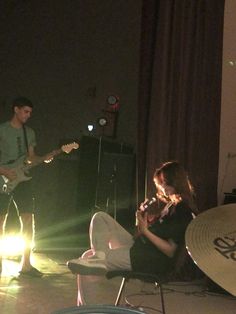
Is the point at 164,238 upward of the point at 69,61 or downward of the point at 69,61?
downward

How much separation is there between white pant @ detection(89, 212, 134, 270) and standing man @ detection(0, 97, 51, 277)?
151 centimetres

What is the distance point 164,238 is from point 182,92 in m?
1.89

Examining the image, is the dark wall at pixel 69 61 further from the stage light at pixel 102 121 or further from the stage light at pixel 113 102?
the stage light at pixel 102 121

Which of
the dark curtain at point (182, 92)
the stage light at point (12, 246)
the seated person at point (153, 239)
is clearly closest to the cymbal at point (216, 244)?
the seated person at point (153, 239)

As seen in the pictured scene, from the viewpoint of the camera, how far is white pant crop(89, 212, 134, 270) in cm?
315

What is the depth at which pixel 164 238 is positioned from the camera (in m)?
3.16

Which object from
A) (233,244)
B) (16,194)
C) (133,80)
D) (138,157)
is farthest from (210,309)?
(133,80)

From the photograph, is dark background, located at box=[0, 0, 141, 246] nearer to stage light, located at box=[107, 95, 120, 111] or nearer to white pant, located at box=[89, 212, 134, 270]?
stage light, located at box=[107, 95, 120, 111]

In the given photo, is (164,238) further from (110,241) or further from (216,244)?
(216,244)

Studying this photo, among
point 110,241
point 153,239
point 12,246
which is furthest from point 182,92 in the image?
point 12,246

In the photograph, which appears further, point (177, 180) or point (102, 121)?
point (102, 121)

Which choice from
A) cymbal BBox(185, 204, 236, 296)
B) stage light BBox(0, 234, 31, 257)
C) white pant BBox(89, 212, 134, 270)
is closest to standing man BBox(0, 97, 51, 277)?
stage light BBox(0, 234, 31, 257)

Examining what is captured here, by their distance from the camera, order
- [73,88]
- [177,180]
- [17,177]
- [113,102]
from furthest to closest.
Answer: [73,88]
[113,102]
[17,177]
[177,180]

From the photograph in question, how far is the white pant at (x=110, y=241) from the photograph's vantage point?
Answer: 3150mm
